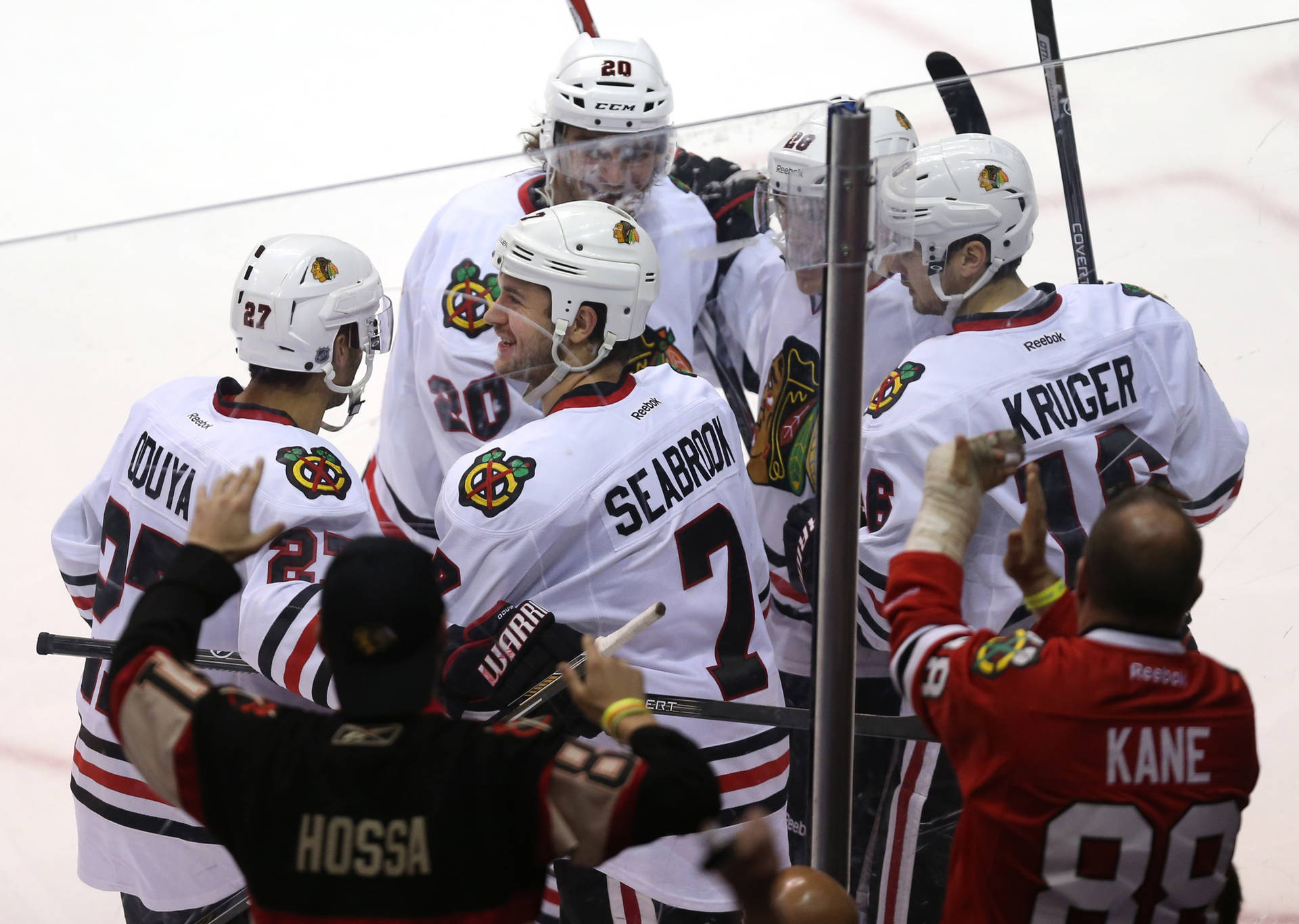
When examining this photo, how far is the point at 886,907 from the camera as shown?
1936 mm

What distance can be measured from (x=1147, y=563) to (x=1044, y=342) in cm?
52

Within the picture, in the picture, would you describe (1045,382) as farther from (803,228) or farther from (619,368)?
(619,368)

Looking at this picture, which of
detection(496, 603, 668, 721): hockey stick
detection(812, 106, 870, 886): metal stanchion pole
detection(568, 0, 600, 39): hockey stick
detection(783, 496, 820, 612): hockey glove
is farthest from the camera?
detection(568, 0, 600, 39): hockey stick

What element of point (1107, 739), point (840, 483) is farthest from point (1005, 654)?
point (840, 483)

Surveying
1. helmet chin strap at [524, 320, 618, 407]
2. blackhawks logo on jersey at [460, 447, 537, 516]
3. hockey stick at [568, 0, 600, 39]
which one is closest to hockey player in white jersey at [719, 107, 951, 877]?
helmet chin strap at [524, 320, 618, 407]

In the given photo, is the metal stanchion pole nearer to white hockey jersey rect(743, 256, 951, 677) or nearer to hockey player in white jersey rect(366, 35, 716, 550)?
white hockey jersey rect(743, 256, 951, 677)

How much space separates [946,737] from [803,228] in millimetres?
568

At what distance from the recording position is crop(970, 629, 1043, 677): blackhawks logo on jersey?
135cm

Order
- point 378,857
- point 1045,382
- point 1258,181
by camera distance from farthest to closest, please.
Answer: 1. point 1258,181
2. point 1045,382
3. point 378,857

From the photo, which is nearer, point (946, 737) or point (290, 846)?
point (290, 846)

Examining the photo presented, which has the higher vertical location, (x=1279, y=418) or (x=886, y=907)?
(x=1279, y=418)

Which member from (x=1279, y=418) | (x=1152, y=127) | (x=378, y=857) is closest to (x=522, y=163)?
(x=1152, y=127)

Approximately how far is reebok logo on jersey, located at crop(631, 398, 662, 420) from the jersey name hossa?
0.62 metres

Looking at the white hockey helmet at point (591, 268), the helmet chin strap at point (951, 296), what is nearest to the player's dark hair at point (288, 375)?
the white hockey helmet at point (591, 268)
